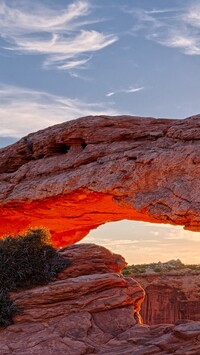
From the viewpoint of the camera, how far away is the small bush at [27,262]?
1716cm

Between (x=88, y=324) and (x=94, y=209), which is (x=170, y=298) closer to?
(x=94, y=209)

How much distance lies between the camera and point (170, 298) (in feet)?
125

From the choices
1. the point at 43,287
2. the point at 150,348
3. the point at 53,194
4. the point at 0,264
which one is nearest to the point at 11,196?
the point at 53,194

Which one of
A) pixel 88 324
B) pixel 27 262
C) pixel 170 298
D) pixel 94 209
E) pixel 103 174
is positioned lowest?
pixel 170 298

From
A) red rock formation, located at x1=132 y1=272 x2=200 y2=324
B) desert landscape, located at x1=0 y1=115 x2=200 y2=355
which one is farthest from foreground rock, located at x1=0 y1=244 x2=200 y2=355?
red rock formation, located at x1=132 y1=272 x2=200 y2=324

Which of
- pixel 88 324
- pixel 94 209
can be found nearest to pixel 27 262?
pixel 88 324

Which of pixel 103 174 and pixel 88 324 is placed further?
pixel 103 174

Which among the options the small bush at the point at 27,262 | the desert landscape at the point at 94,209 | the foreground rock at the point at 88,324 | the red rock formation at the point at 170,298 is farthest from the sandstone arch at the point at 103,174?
the red rock formation at the point at 170,298

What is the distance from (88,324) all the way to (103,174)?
219 inches

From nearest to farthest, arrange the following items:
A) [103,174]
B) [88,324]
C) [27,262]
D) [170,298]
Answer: [88,324]
[27,262]
[103,174]
[170,298]

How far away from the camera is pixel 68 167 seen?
20469 millimetres

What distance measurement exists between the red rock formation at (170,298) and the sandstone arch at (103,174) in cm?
1517

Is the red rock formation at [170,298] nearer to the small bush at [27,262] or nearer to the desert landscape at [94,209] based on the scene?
the desert landscape at [94,209]

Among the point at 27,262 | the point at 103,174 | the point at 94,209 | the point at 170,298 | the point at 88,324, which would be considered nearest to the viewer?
the point at 88,324
